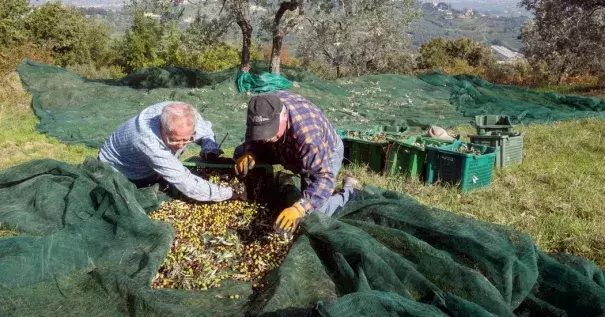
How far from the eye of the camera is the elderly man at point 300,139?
11.8 feet

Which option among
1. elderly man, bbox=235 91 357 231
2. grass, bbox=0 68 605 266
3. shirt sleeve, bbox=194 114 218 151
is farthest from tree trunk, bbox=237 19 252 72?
elderly man, bbox=235 91 357 231

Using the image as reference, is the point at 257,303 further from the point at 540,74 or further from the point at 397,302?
the point at 540,74

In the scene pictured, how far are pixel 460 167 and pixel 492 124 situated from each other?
8.09 ft

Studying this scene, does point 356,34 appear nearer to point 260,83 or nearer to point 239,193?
point 260,83

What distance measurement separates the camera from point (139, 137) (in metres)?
4.22

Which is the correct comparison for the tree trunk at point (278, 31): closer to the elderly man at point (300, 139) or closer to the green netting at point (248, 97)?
the green netting at point (248, 97)

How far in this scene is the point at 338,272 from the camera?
316cm

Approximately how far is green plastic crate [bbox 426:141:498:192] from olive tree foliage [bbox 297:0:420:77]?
720cm

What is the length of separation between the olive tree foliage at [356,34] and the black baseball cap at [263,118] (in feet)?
29.1

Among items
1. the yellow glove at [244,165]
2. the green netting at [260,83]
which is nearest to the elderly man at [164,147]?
the yellow glove at [244,165]

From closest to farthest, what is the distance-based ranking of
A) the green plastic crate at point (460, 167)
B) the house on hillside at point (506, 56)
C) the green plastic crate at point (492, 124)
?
the green plastic crate at point (460, 167), the green plastic crate at point (492, 124), the house on hillside at point (506, 56)

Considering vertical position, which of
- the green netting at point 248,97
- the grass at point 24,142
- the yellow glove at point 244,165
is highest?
the yellow glove at point 244,165

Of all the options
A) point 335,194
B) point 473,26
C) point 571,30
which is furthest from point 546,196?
point 473,26

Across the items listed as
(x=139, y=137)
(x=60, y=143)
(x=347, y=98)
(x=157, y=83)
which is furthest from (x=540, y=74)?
(x=139, y=137)
